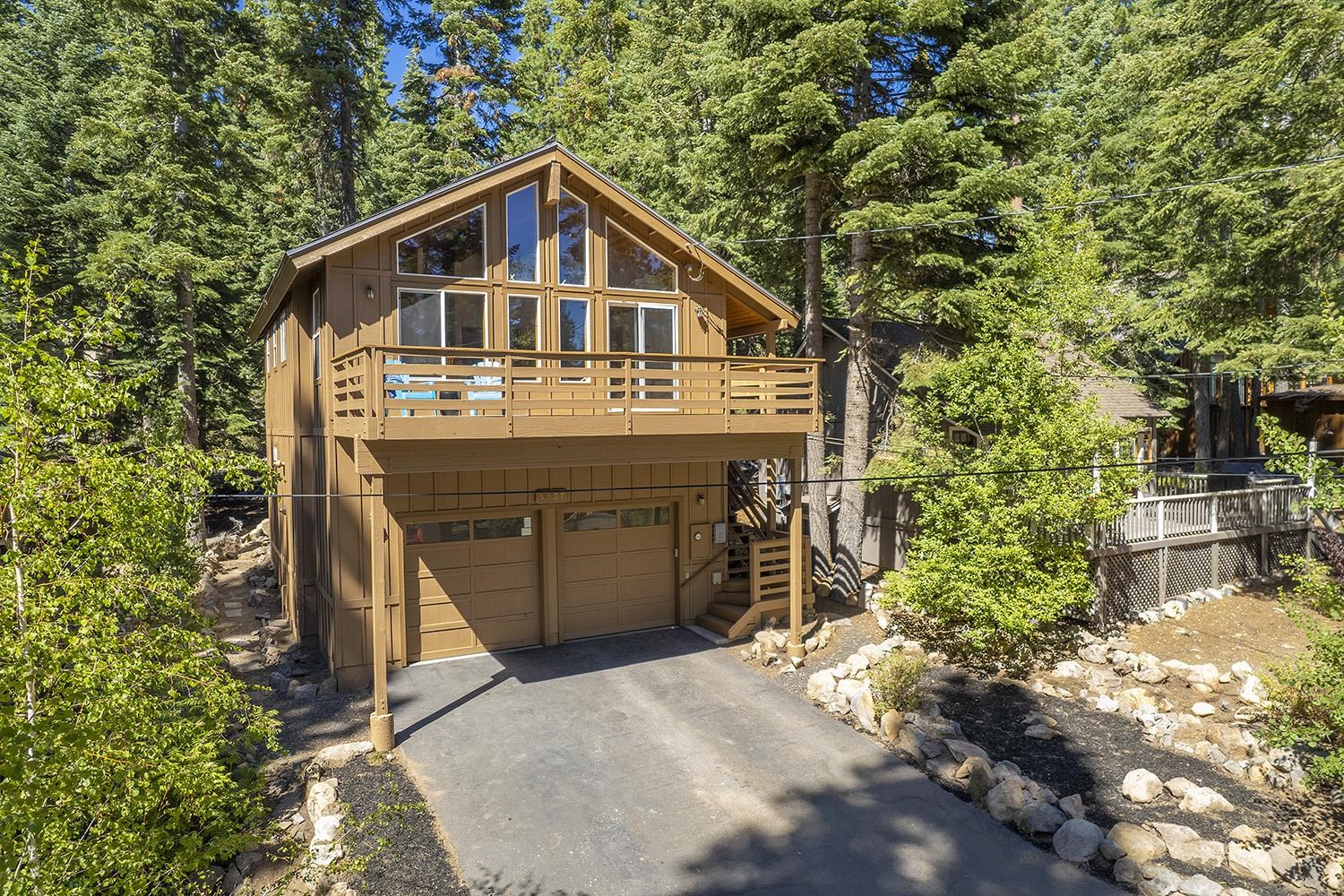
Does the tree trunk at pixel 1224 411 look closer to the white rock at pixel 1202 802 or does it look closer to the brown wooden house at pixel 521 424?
the brown wooden house at pixel 521 424

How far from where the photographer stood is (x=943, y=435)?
1251cm

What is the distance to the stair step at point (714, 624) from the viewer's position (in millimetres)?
12969

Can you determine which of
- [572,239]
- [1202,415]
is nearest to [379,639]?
[572,239]

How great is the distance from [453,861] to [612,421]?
17.8ft

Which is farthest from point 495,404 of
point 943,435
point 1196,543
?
point 1196,543

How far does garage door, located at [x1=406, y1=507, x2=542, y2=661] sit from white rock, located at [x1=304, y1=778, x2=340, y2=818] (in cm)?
392

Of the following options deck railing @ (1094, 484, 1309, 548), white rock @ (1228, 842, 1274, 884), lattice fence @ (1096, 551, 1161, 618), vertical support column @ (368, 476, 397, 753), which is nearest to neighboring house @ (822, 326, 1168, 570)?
deck railing @ (1094, 484, 1309, 548)

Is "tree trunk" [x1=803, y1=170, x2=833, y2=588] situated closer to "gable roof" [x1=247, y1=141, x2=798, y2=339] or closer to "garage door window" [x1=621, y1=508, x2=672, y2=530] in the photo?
"gable roof" [x1=247, y1=141, x2=798, y2=339]

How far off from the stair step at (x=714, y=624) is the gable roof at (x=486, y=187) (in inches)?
225

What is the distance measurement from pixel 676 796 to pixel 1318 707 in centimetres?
802

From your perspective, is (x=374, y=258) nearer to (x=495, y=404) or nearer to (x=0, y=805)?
(x=495, y=404)

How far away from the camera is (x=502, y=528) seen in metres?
12.1

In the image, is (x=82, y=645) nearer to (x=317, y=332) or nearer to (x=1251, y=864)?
(x=317, y=332)

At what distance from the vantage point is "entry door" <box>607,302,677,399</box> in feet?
41.1
